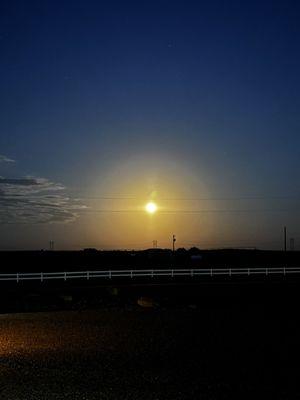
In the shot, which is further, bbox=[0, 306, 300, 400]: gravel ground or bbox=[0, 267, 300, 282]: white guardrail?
bbox=[0, 267, 300, 282]: white guardrail

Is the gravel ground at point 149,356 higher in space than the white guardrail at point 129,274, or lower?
lower

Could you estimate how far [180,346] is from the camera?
16.7m

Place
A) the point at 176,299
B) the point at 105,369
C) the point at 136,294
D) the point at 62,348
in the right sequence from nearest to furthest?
the point at 105,369 → the point at 62,348 → the point at 176,299 → the point at 136,294

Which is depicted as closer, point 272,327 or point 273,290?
point 272,327

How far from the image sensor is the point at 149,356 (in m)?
15.1

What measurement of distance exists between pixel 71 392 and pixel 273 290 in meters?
27.5

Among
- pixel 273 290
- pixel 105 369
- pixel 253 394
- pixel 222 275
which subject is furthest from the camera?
pixel 222 275

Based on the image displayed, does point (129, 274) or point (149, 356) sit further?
point (129, 274)

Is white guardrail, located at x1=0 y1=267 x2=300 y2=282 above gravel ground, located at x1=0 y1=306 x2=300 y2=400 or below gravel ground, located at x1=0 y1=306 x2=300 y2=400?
above

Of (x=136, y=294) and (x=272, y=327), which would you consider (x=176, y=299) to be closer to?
(x=136, y=294)

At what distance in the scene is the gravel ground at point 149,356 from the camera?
1143cm

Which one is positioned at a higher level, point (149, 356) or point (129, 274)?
point (129, 274)

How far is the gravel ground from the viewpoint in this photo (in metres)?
11.4

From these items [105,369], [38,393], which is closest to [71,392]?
[38,393]
